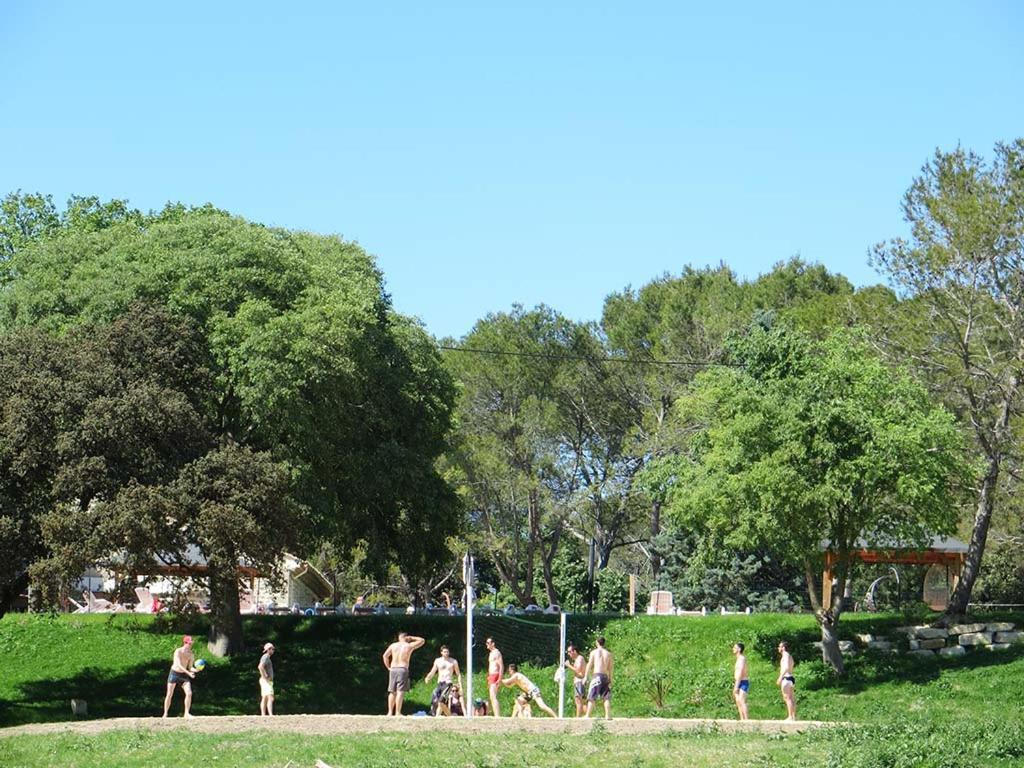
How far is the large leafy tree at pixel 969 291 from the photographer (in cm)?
3572

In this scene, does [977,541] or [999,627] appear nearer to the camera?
[999,627]

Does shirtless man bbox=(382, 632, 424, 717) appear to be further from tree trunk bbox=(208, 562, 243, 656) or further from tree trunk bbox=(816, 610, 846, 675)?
tree trunk bbox=(816, 610, 846, 675)

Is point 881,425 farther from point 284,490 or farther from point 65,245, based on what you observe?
point 65,245

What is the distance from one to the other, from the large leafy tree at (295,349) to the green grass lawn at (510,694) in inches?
134

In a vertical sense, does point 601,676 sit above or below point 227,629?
below

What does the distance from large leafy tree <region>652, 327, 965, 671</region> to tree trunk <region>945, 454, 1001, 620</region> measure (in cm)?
124

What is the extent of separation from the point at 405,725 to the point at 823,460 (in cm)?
1422

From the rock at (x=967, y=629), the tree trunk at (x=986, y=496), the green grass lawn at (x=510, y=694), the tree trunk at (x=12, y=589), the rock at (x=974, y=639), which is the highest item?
the tree trunk at (x=986, y=496)

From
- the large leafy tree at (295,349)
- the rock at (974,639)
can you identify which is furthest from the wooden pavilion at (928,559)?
the large leafy tree at (295,349)

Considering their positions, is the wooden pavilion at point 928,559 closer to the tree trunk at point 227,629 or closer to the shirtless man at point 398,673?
the shirtless man at point 398,673

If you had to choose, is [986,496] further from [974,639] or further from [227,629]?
[227,629]

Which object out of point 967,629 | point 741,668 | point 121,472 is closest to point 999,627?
point 967,629

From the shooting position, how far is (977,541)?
121ft

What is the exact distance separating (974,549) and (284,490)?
17586 millimetres
